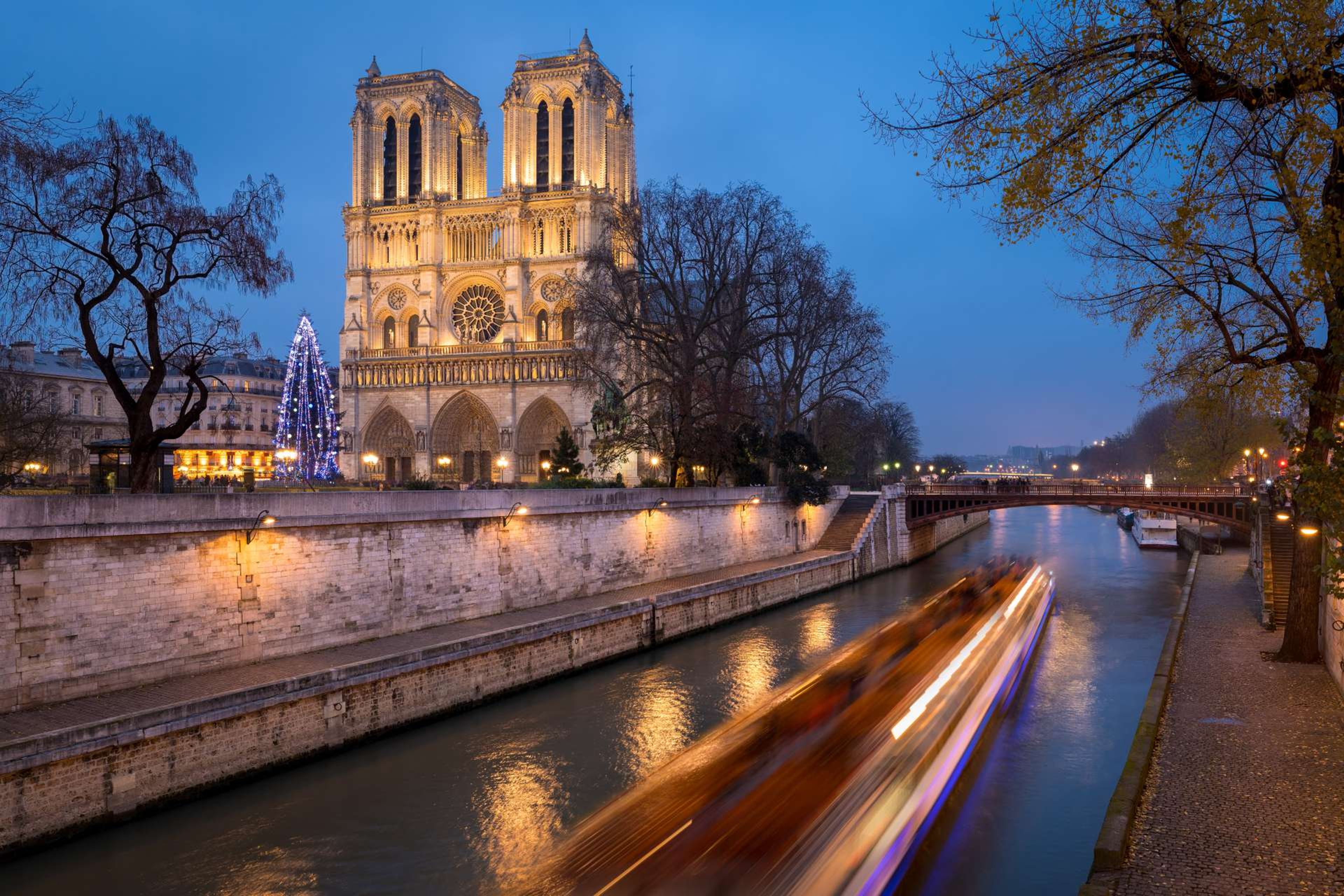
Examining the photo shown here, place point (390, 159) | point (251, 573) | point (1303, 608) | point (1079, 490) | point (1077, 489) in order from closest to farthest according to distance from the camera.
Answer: point (251, 573) < point (1303, 608) < point (1077, 489) < point (1079, 490) < point (390, 159)

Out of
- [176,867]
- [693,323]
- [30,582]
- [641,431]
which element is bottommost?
[176,867]

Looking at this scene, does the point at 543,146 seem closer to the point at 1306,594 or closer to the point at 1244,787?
the point at 1306,594

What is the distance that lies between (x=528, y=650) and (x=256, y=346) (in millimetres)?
8042

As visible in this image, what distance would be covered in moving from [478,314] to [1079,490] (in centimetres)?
4000

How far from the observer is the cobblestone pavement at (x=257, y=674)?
12.2m

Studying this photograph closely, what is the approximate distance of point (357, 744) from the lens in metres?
15.1

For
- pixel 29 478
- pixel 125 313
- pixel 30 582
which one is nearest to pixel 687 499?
pixel 125 313

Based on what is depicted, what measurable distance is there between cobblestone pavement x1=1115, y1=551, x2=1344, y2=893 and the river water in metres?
1.46

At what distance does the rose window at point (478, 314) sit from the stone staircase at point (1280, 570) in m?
50.0

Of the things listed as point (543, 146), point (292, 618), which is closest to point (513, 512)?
point (292, 618)

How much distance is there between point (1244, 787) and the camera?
10.4 m

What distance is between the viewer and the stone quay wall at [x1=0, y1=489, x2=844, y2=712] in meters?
12.9

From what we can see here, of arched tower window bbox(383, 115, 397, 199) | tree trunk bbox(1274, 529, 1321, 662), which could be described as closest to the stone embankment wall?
tree trunk bbox(1274, 529, 1321, 662)

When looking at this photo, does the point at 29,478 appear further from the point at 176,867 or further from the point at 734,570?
the point at 176,867
